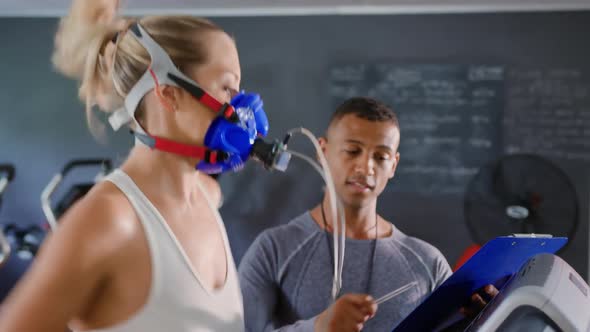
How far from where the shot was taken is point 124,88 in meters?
0.88

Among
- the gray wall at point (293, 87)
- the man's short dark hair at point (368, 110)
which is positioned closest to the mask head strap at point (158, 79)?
the man's short dark hair at point (368, 110)

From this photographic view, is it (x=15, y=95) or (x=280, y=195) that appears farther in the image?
(x=15, y=95)

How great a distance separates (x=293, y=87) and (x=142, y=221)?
271 cm

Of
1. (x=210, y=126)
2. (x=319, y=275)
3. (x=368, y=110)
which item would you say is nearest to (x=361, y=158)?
(x=368, y=110)

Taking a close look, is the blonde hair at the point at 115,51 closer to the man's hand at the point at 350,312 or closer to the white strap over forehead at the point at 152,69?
the white strap over forehead at the point at 152,69

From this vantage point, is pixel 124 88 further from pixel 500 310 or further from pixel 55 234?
pixel 500 310

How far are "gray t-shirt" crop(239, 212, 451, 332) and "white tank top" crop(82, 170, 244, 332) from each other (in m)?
0.43

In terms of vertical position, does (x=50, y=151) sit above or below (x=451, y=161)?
below

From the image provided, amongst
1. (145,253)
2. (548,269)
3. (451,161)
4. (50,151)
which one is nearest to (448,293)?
(548,269)

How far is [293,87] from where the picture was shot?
3.44 m

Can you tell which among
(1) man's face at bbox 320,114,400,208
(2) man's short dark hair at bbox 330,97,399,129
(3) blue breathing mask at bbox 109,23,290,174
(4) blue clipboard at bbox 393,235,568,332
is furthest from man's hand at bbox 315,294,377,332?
(2) man's short dark hair at bbox 330,97,399,129

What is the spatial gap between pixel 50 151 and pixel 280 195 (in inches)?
59.2

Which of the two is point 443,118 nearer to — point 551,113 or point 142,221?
point 551,113

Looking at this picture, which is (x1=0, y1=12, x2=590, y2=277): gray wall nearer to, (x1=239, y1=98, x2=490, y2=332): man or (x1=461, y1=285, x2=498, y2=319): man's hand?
(x1=239, y1=98, x2=490, y2=332): man
